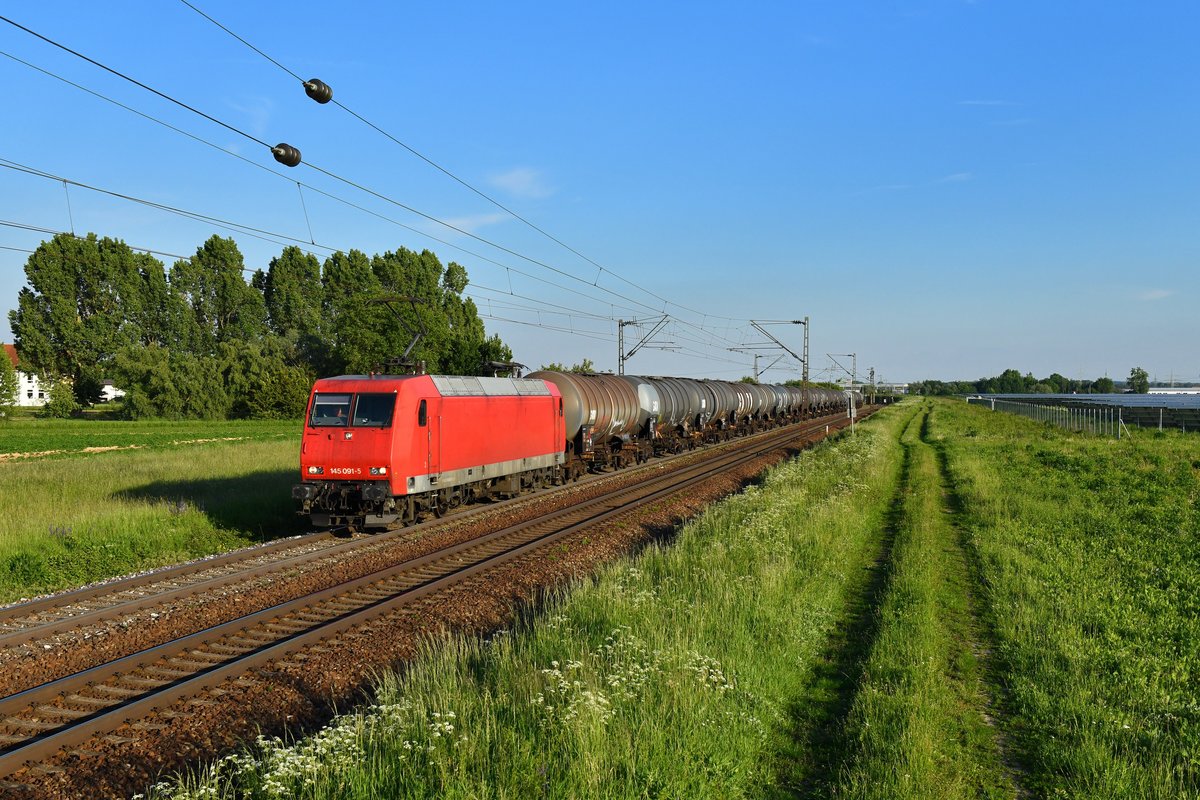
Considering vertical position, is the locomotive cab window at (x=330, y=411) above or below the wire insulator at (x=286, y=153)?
below

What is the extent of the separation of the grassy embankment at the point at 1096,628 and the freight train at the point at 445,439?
35.5ft

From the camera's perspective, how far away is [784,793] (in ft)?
18.6

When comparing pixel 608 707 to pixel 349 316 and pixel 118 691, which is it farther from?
pixel 349 316

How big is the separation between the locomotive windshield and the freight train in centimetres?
2

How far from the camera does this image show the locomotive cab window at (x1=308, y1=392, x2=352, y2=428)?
1644 centimetres

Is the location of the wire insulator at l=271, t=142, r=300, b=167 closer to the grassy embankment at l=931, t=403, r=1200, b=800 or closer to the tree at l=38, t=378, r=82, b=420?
the grassy embankment at l=931, t=403, r=1200, b=800

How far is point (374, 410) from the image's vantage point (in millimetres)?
16219

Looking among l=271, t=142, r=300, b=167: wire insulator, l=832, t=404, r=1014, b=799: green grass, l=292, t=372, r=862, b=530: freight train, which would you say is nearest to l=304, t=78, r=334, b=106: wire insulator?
l=271, t=142, r=300, b=167: wire insulator

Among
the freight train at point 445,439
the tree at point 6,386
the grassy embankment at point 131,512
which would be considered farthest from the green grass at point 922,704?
the tree at point 6,386

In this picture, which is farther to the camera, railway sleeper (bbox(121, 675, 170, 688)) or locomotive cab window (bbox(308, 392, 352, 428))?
locomotive cab window (bbox(308, 392, 352, 428))

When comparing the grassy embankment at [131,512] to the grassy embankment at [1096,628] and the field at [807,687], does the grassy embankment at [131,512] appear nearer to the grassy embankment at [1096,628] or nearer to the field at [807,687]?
the field at [807,687]

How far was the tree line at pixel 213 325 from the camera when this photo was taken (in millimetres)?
65875

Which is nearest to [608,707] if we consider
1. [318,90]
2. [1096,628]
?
[1096,628]

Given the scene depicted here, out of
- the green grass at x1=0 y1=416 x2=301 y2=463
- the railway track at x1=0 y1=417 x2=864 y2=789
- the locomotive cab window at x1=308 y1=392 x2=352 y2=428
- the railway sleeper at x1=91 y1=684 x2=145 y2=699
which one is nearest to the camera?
the railway track at x1=0 y1=417 x2=864 y2=789
